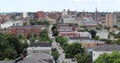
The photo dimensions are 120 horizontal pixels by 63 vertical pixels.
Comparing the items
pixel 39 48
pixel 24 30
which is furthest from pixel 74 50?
pixel 24 30

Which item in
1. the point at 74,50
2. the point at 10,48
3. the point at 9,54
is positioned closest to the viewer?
the point at 9,54

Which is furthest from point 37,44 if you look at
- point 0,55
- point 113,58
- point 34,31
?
point 34,31

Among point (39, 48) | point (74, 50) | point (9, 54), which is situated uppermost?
point (9, 54)

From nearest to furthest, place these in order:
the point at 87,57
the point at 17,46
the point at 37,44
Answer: the point at 87,57
the point at 17,46
the point at 37,44

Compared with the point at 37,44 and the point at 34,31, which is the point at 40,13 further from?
the point at 37,44

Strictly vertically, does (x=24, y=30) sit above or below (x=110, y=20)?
above

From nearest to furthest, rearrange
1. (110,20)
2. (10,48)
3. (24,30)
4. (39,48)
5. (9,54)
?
(9,54), (10,48), (39,48), (24,30), (110,20)

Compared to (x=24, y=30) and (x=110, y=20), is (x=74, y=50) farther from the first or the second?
(x=110, y=20)

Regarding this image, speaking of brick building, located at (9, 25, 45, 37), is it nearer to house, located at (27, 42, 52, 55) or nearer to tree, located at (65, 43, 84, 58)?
house, located at (27, 42, 52, 55)

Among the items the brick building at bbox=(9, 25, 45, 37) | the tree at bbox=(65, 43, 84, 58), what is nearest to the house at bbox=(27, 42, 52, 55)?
the tree at bbox=(65, 43, 84, 58)

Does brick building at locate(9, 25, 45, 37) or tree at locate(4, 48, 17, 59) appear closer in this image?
tree at locate(4, 48, 17, 59)

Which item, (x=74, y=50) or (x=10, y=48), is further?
(x=74, y=50)
